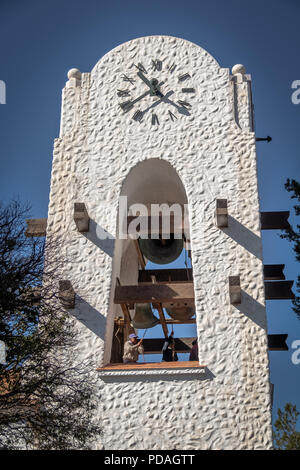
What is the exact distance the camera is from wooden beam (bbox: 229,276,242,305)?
1100 centimetres

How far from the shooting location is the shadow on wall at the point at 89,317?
441 inches

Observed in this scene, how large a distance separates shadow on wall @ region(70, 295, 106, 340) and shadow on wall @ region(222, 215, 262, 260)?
288 cm

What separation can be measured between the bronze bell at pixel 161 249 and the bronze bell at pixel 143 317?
1041 millimetres

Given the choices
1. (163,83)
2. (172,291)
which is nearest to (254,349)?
(172,291)

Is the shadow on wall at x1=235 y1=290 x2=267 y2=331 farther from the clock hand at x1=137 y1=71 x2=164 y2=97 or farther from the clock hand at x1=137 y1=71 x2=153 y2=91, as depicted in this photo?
the clock hand at x1=137 y1=71 x2=153 y2=91

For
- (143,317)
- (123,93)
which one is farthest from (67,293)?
(123,93)

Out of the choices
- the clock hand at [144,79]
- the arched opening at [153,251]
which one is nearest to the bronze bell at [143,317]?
the arched opening at [153,251]

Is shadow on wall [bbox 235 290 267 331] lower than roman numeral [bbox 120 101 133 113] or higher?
lower

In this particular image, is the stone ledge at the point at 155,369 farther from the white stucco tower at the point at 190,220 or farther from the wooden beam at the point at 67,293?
the wooden beam at the point at 67,293

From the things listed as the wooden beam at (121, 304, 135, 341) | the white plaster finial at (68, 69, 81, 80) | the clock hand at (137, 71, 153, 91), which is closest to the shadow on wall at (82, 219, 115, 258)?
the wooden beam at (121, 304, 135, 341)

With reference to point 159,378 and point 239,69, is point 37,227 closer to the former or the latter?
point 159,378

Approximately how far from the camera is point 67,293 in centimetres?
1138

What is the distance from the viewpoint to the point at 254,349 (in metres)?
10.8
